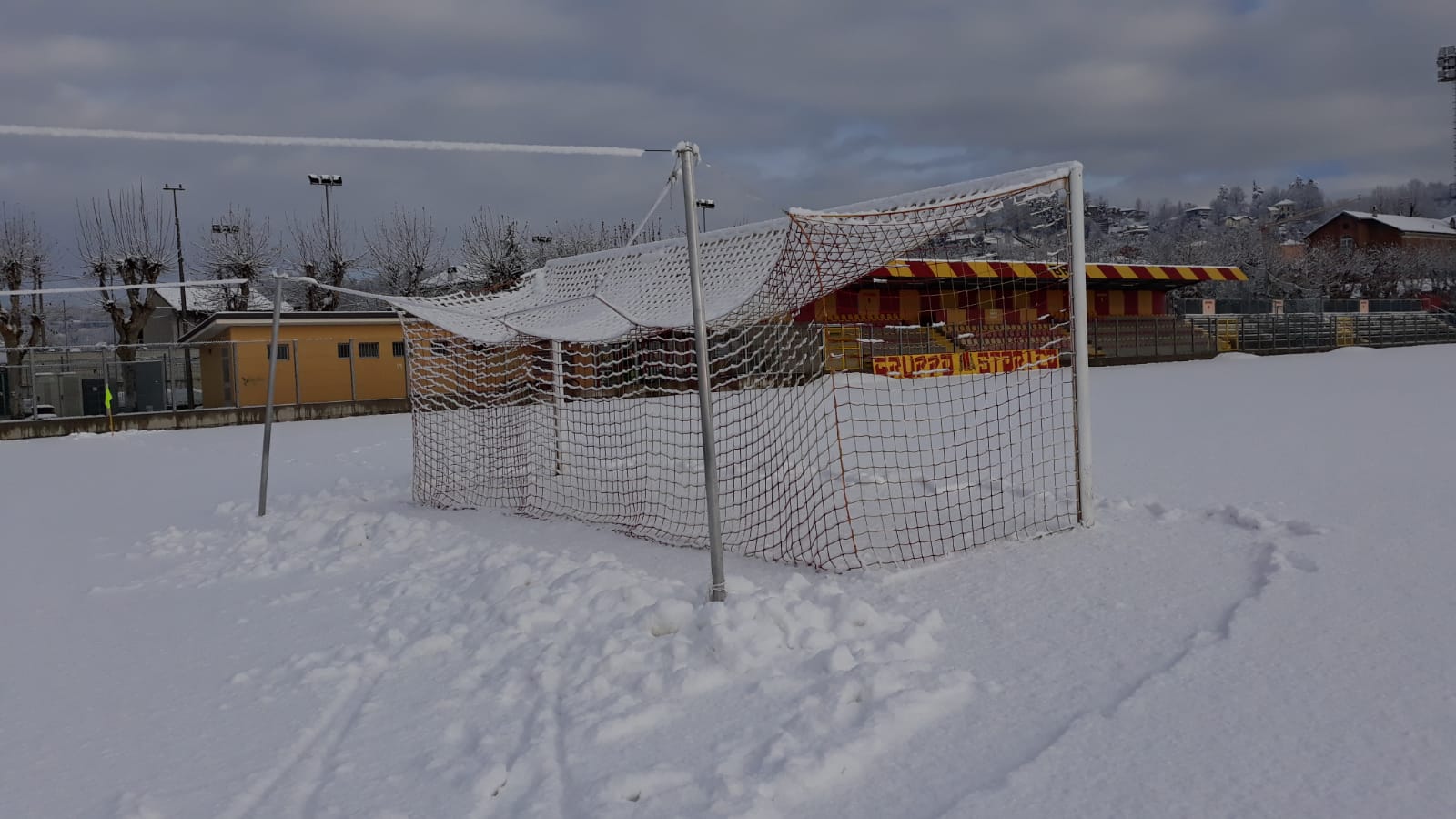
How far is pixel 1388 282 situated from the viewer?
165 feet

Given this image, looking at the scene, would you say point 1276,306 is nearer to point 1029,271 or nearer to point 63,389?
point 1029,271

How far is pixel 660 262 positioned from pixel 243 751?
4.37 metres

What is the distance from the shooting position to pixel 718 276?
550 centimetres

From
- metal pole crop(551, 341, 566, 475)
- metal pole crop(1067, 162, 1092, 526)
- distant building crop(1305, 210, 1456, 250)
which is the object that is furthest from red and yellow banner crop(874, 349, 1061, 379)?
distant building crop(1305, 210, 1456, 250)

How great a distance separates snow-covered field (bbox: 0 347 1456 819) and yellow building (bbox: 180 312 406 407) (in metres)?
12.7

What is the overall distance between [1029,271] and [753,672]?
64.1 feet

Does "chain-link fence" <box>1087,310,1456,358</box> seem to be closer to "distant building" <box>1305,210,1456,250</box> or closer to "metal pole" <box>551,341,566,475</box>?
"metal pole" <box>551,341,566,475</box>

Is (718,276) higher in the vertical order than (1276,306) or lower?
lower

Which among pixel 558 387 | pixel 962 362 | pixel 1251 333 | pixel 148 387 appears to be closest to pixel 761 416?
pixel 558 387

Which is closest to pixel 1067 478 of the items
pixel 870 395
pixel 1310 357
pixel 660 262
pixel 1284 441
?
pixel 1284 441

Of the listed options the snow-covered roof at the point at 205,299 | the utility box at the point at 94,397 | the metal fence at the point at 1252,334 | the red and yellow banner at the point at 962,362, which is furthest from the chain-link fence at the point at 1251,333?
the snow-covered roof at the point at 205,299

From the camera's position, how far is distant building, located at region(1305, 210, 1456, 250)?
182ft

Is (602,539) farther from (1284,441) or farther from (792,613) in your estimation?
(1284,441)

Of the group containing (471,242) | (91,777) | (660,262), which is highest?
(471,242)
